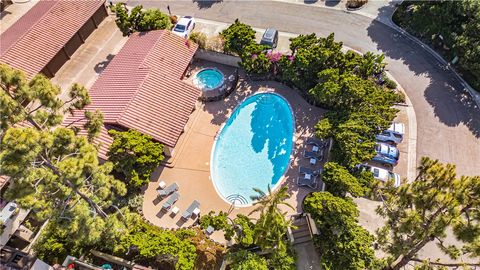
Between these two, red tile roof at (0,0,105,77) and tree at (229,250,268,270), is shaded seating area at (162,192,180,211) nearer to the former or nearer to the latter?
tree at (229,250,268,270)

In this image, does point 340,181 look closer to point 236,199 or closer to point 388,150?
point 388,150

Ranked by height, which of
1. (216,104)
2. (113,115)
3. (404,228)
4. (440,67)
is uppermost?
(440,67)

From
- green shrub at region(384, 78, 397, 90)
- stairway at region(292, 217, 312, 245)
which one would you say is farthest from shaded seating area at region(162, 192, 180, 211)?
green shrub at region(384, 78, 397, 90)

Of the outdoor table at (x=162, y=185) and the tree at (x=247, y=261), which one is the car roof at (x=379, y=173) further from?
the outdoor table at (x=162, y=185)

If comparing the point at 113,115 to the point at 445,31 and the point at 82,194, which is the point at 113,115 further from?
the point at 445,31

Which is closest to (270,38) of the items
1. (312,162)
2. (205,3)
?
(205,3)

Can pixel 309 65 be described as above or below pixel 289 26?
below

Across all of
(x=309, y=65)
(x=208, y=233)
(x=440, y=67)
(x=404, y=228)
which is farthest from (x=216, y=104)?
(x=440, y=67)
